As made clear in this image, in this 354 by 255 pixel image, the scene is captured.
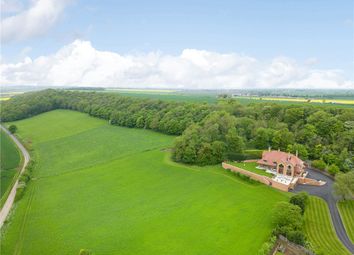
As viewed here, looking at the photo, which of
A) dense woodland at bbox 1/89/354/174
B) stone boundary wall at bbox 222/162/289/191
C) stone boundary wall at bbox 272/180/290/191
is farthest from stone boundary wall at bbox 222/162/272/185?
dense woodland at bbox 1/89/354/174

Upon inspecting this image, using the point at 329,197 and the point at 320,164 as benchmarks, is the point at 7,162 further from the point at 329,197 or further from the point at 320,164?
the point at 320,164

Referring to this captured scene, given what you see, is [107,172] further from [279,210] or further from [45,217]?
[279,210]

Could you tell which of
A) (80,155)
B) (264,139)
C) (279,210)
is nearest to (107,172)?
(80,155)

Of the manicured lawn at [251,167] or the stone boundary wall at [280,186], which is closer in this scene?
the stone boundary wall at [280,186]

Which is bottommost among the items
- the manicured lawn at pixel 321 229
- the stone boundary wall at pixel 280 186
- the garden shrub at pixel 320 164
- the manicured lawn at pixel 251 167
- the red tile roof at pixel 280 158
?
the manicured lawn at pixel 321 229

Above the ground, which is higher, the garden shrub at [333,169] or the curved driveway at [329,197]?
the garden shrub at [333,169]

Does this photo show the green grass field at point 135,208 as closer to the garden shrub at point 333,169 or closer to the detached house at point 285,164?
the detached house at point 285,164

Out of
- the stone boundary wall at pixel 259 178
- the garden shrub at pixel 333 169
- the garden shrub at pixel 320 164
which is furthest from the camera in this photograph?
the garden shrub at pixel 320 164

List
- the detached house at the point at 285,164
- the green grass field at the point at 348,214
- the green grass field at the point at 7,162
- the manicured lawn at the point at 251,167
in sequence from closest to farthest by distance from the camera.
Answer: the green grass field at the point at 348,214, the green grass field at the point at 7,162, the detached house at the point at 285,164, the manicured lawn at the point at 251,167

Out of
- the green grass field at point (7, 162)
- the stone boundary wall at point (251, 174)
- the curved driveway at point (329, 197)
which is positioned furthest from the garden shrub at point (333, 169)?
the green grass field at point (7, 162)
